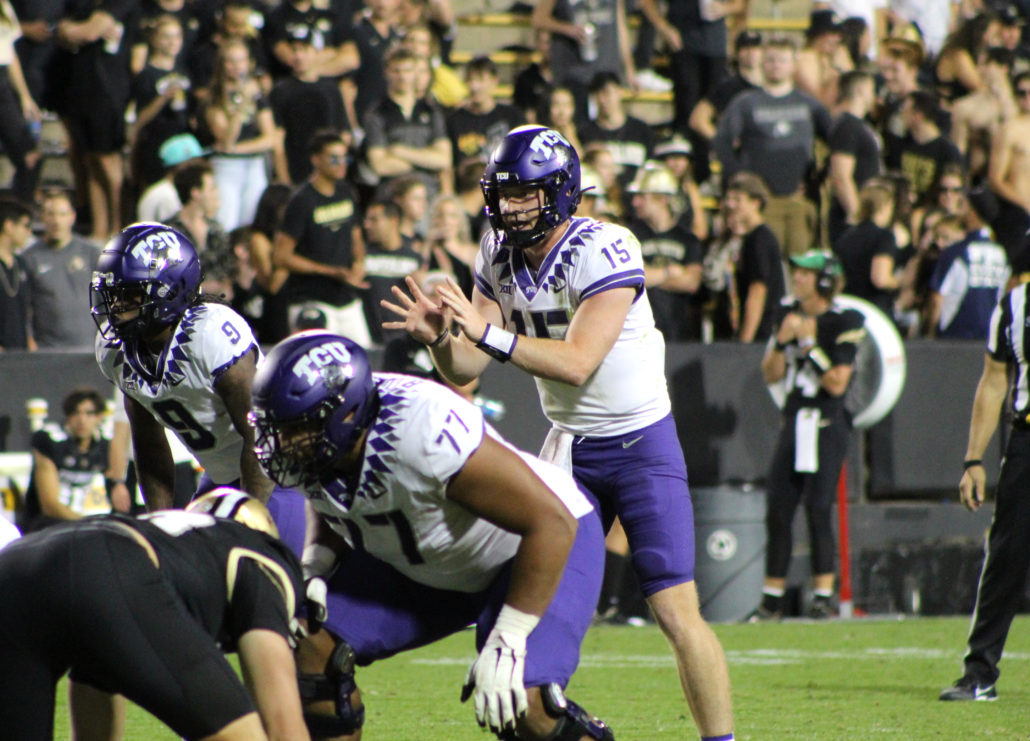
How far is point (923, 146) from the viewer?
39.1ft

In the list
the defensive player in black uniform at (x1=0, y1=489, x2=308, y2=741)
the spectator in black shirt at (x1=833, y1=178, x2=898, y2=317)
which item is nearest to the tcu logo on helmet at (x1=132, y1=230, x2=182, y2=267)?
the defensive player in black uniform at (x1=0, y1=489, x2=308, y2=741)

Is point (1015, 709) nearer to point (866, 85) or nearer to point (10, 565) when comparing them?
point (10, 565)

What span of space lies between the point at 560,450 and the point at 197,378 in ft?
3.63

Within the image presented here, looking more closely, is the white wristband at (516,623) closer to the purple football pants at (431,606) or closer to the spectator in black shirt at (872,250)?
the purple football pants at (431,606)

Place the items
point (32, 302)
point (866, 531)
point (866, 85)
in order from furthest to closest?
point (866, 85), point (866, 531), point (32, 302)

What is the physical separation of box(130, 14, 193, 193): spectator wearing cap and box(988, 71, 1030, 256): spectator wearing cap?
18.8 ft

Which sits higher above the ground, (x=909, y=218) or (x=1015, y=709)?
(x=909, y=218)

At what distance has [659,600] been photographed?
453 centimetres

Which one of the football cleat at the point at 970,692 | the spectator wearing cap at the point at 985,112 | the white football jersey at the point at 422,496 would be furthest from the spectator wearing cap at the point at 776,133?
the white football jersey at the point at 422,496

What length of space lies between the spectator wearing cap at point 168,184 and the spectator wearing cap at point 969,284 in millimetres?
5030

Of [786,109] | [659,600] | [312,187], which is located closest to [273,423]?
[659,600]

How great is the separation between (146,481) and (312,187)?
462 centimetres

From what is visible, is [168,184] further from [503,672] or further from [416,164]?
[503,672]

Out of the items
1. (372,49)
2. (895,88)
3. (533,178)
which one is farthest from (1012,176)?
(533,178)
